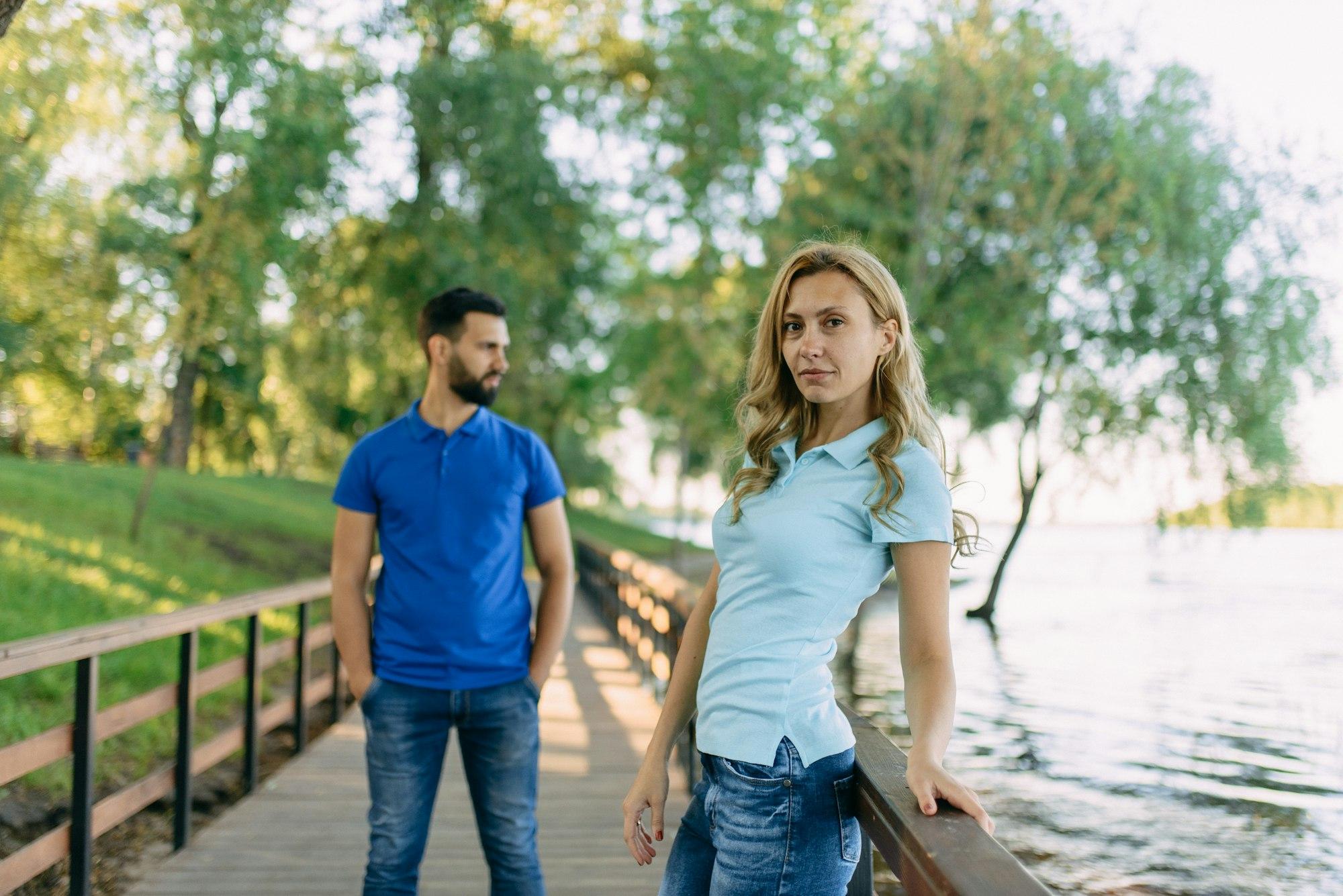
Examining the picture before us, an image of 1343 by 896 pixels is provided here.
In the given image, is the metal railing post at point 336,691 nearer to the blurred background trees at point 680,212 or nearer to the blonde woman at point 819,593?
the blurred background trees at point 680,212

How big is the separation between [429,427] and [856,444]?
4.72ft

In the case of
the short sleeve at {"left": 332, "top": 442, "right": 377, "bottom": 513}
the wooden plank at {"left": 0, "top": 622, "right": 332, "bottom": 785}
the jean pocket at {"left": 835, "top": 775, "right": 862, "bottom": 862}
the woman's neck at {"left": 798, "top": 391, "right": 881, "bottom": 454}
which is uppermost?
the woman's neck at {"left": 798, "top": 391, "right": 881, "bottom": 454}

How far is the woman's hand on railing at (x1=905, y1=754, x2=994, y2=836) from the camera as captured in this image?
161cm

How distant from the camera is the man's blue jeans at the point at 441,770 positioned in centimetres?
287

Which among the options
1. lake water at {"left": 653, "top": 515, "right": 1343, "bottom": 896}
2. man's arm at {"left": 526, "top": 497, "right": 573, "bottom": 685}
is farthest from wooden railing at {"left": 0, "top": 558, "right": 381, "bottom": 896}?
lake water at {"left": 653, "top": 515, "right": 1343, "bottom": 896}

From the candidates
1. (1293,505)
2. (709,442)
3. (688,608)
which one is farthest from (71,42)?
(709,442)

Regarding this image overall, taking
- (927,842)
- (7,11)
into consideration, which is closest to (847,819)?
(927,842)

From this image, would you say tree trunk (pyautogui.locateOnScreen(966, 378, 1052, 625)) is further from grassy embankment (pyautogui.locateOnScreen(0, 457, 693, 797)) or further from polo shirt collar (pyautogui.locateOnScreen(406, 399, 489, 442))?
polo shirt collar (pyautogui.locateOnScreen(406, 399, 489, 442))

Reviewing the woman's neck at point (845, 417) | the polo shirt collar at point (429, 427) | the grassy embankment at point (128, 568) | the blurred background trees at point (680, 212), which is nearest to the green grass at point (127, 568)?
the grassy embankment at point (128, 568)

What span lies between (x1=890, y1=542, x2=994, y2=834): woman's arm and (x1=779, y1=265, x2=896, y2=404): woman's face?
0.28 m

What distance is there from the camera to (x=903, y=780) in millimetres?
1747

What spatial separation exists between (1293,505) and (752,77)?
11.2 metres

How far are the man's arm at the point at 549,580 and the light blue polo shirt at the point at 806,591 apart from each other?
1.26m

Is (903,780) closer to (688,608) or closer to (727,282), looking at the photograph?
(688,608)
